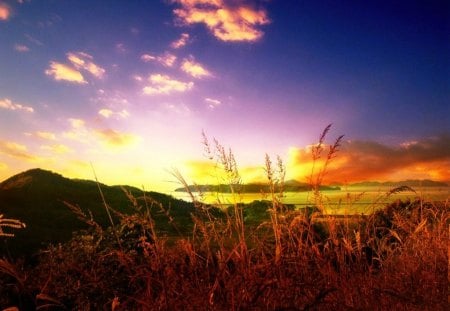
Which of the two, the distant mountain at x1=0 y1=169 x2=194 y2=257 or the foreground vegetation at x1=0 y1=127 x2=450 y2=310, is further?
the distant mountain at x1=0 y1=169 x2=194 y2=257

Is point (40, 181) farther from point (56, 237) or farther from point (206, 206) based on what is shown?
point (206, 206)

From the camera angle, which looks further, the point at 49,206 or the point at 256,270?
the point at 49,206

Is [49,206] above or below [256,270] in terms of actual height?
above

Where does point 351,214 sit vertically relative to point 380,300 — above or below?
above

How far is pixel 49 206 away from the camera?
36562 mm

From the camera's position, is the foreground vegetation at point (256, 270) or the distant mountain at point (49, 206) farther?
the distant mountain at point (49, 206)

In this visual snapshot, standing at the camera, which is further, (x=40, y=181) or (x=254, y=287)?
(x=40, y=181)

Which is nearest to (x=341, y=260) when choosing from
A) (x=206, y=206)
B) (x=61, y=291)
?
(x=206, y=206)

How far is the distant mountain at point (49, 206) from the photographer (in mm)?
24516

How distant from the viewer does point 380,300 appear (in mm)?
5062

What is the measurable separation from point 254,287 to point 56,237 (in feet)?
80.5

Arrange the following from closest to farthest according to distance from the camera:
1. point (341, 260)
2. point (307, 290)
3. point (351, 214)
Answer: point (307, 290) < point (341, 260) < point (351, 214)

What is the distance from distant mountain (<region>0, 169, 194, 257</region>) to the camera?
24516mm

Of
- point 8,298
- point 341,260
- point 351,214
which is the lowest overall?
point 8,298
